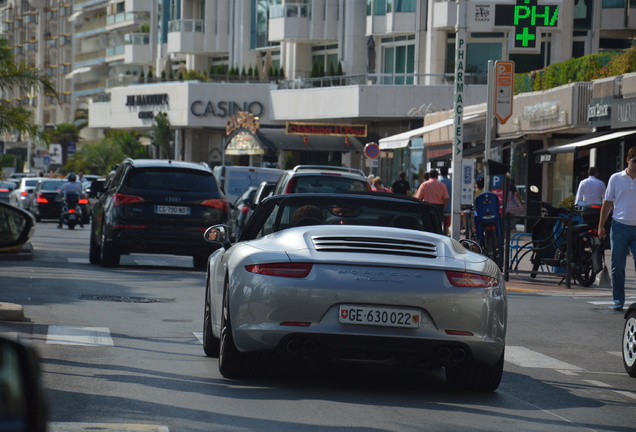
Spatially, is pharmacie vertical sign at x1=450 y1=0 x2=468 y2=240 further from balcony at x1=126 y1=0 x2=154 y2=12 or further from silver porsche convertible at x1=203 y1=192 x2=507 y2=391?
balcony at x1=126 y1=0 x2=154 y2=12

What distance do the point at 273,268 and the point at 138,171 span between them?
41.1 ft

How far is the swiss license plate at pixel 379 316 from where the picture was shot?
23.5 ft

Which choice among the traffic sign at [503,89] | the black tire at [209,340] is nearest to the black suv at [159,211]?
the traffic sign at [503,89]

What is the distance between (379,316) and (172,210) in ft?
40.8

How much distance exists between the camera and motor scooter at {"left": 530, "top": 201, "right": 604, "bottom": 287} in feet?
61.8

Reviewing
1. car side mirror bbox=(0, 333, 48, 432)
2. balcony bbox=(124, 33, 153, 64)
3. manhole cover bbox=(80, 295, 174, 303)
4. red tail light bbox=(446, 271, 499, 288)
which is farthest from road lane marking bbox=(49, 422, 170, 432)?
balcony bbox=(124, 33, 153, 64)

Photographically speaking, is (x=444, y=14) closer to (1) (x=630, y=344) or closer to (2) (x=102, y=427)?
(1) (x=630, y=344)

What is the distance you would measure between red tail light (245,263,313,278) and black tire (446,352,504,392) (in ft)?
3.97

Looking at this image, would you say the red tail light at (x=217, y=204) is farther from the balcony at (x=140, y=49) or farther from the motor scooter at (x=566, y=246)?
the balcony at (x=140, y=49)

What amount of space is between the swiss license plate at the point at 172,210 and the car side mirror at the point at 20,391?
1744 centimetres

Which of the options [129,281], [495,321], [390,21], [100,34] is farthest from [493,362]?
[100,34]

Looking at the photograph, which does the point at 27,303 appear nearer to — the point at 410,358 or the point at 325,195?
the point at 325,195

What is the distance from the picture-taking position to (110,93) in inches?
3612

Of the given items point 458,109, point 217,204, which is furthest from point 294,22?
point 217,204
